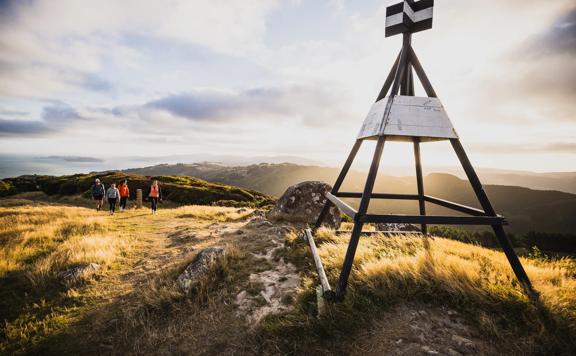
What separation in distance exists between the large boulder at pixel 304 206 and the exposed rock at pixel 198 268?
6.12 metres

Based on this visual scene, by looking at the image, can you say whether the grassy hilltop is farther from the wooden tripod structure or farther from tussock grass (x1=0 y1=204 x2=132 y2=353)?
the wooden tripod structure

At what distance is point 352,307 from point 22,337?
547 centimetres

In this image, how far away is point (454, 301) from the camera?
144 inches

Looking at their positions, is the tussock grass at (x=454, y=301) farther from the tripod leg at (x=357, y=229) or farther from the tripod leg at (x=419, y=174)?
the tripod leg at (x=419, y=174)

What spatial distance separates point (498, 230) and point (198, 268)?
5875 mm

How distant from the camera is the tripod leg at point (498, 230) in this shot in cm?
379

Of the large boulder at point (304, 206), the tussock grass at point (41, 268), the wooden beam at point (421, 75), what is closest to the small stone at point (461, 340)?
the wooden beam at point (421, 75)

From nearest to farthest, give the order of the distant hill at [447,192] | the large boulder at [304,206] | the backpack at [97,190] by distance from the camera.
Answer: the large boulder at [304,206], the backpack at [97,190], the distant hill at [447,192]

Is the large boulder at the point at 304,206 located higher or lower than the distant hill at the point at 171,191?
higher

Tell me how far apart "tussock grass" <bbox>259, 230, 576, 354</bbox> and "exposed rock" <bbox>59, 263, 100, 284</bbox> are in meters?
A: 5.14

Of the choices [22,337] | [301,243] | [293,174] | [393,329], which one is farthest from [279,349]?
[293,174]

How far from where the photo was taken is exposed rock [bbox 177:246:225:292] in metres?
5.53

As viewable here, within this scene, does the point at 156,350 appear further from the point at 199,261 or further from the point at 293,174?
the point at 293,174

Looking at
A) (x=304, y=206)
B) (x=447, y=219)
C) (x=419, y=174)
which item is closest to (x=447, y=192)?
(x=304, y=206)
